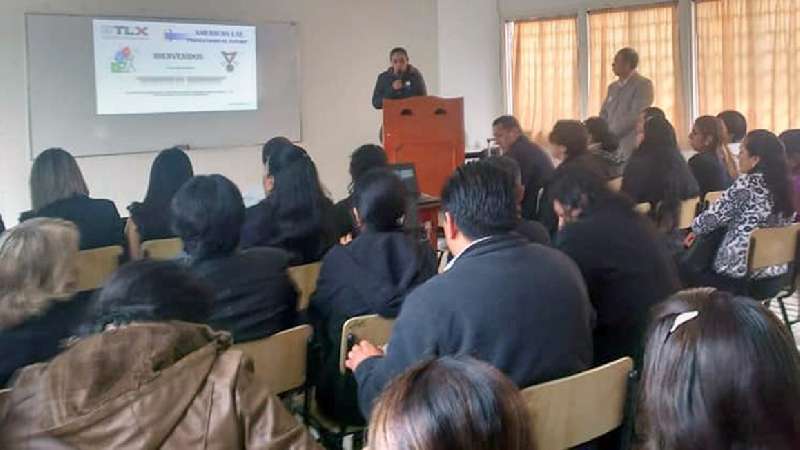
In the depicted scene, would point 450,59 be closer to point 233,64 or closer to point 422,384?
point 233,64

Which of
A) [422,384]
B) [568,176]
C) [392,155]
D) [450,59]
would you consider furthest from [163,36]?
[422,384]

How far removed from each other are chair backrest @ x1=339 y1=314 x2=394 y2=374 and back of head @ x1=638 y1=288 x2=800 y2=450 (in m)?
1.34

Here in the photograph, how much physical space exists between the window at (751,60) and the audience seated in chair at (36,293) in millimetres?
6153

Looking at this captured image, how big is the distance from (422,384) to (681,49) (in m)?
7.31

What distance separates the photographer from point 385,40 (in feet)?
28.0

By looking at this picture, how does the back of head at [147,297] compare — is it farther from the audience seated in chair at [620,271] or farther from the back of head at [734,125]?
the back of head at [734,125]

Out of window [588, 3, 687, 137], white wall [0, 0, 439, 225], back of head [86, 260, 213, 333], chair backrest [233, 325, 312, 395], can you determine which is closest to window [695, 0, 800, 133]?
window [588, 3, 687, 137]

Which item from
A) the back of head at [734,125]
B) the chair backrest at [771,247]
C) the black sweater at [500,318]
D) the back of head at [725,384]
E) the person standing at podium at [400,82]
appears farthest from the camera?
the person standing at podium at [400,82]

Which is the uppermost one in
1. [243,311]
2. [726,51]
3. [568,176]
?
[726,51]

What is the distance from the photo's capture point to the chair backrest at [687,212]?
4.74 metres

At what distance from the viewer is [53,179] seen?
418cm

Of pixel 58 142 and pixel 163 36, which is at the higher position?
pixel 163 36

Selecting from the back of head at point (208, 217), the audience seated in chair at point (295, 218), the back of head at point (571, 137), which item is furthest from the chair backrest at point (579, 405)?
the back of head at point (571, 137)

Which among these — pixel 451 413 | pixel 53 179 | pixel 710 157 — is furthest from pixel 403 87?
pixel 451 413
